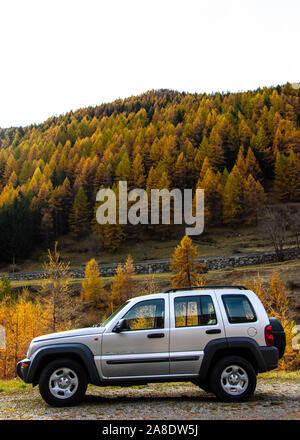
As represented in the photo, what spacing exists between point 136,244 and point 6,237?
1141 inches

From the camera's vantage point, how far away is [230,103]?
141000mm

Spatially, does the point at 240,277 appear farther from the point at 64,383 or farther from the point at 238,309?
the point at 64,383

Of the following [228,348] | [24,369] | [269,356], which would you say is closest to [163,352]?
[228,348]

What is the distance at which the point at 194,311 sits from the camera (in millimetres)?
7055

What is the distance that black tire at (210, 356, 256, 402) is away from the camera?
667cm

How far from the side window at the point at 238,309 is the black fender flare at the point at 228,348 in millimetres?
376

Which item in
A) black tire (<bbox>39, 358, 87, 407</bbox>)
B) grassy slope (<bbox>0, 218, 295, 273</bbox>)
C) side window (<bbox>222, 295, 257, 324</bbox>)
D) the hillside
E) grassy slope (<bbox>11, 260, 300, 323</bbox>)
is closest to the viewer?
black tire (<bbox>39, 358, 87, 407</bbox>)

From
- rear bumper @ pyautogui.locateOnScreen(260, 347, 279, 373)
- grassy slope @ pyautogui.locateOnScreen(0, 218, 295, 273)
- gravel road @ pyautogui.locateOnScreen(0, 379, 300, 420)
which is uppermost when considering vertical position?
grassy slope @ pyautogui.locateOnScreen(0, 218, 295, 273)

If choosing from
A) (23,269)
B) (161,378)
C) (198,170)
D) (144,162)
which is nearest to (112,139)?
(144,162)

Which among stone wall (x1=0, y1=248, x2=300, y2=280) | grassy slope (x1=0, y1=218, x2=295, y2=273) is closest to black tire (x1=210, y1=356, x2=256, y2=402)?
stone wall (x1=0, y1=248, x2=300, y2=280)

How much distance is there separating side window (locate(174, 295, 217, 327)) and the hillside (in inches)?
2614

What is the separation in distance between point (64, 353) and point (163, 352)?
6.30 ft

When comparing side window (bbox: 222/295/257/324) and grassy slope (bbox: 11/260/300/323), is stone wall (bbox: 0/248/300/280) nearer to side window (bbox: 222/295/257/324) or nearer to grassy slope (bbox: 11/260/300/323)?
grassy slope (bbox: 11/260/300/323)

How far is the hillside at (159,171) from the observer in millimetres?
77250
